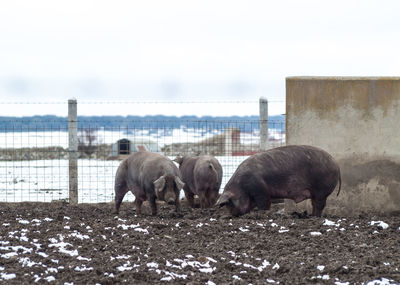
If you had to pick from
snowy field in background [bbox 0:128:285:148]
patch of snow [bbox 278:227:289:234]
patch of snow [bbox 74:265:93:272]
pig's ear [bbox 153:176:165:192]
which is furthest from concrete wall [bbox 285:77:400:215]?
patch of snow [bbox 74:265:93:272]

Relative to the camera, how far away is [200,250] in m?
6.45

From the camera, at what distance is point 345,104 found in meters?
9.94

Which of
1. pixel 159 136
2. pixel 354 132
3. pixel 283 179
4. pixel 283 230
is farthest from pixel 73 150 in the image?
pixel 283 230

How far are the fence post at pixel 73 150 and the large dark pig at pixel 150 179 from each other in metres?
1.27

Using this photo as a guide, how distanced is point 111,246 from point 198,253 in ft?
2.97

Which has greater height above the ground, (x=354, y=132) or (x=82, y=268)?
(x=354, y=132)

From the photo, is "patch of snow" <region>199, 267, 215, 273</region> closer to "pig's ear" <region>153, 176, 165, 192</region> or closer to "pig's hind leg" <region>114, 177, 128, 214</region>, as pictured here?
"pig's ear" <region>153, 176, 165, 192</region>

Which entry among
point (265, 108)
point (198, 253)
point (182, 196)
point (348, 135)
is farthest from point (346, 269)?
point (182, 196)

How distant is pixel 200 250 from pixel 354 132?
4.47 meters

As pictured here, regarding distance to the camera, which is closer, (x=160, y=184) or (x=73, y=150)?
(x=160, y=184)

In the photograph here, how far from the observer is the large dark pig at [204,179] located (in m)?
10.8

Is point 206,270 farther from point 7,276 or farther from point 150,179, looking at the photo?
point 150,179

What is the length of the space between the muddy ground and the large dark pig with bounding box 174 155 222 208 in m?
2.17

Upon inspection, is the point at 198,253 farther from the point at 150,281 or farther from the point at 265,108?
the point at 265,108
